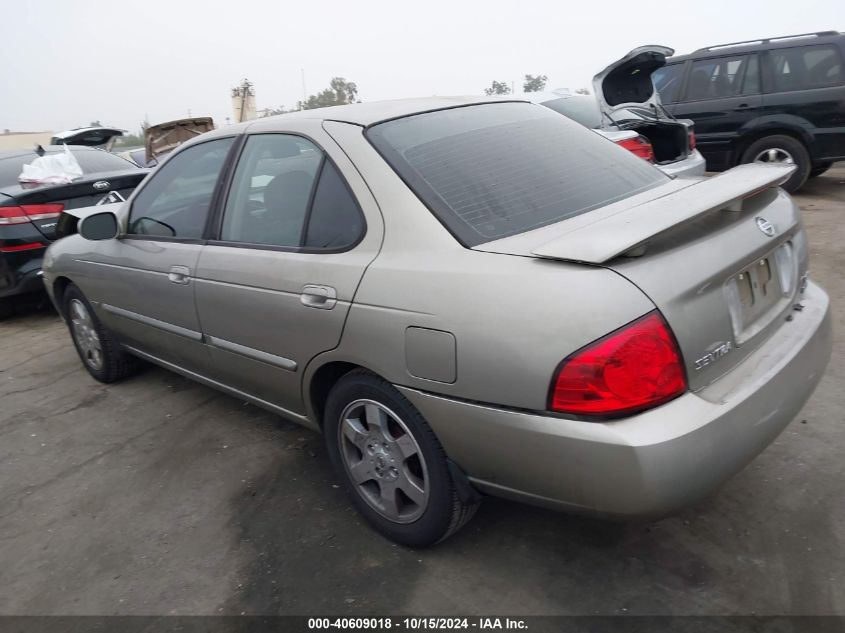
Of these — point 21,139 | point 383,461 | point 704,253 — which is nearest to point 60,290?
point 383,461

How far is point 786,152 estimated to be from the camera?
7711 mm

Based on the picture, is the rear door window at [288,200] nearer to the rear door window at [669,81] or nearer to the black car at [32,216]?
the black car at [32,216]

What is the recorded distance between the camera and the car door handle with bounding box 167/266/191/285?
124 inches

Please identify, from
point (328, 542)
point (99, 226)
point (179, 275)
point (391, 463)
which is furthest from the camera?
point (99, 226)

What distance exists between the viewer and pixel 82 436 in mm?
3729

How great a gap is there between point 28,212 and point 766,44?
8.08 metres

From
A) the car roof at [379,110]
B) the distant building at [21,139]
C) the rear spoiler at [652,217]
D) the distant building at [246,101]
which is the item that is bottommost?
the distant building at [21,139]

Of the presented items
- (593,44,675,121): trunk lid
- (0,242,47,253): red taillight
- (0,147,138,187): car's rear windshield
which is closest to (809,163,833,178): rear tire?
(593,44,675,121): trunk lid

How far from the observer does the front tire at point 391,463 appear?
7.38ft

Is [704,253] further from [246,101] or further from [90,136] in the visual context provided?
[246,101]

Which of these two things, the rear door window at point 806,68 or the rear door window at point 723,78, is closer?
the rear door window at point 806,68

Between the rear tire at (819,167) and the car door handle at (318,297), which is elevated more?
the car door handle at (318,297)

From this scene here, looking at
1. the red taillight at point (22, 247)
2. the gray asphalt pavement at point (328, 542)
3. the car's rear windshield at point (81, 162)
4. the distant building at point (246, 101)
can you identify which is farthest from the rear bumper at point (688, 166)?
the distant building at point (246, 101)

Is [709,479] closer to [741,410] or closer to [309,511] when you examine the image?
[741,410]
